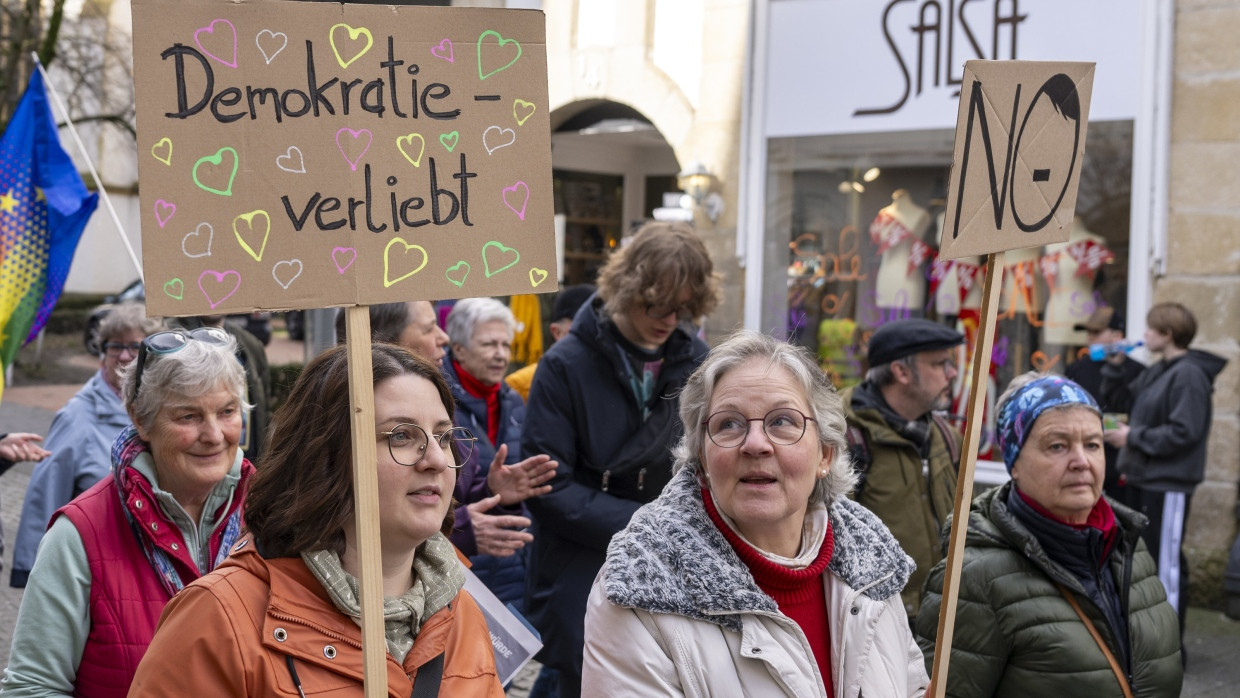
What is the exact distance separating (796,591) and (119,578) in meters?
1.47

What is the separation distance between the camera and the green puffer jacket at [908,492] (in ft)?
13.4

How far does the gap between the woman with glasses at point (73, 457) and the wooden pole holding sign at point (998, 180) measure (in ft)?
8.10

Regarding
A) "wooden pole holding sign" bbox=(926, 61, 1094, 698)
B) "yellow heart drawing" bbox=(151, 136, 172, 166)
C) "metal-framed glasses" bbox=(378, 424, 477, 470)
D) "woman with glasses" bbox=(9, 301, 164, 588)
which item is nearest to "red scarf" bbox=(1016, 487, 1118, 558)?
"wooden pole holding sign" bbox=(926, 61, 1094, 698)

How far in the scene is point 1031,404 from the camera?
337 centimetres

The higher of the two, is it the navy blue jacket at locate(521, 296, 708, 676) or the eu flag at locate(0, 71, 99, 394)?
the eu flag at locate(0, 71, 99, 394)

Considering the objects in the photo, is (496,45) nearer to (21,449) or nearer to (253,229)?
(253,229)

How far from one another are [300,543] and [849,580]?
3.49ft

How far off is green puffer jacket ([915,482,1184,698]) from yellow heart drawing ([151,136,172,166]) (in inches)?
81.0

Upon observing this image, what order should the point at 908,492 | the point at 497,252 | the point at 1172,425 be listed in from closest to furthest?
the point at 497,252 < the point at 908,492 < the point at 1172,425

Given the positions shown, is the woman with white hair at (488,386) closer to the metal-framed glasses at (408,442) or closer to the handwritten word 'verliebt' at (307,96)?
the metal-framed glasses at (408,442)

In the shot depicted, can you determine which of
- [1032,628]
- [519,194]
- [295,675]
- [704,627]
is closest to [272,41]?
[519,194]

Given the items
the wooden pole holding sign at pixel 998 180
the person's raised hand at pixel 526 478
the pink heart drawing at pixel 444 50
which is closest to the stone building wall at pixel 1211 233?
the wooden pole holding sign at pixel 998 180

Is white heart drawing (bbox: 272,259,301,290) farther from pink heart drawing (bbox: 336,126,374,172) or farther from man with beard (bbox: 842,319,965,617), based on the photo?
man with beard (bbox: 842,319,965,617)

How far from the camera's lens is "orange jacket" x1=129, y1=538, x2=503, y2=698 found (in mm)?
2021
